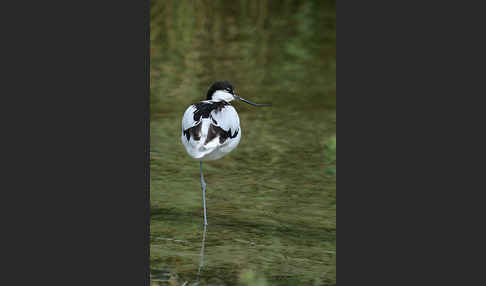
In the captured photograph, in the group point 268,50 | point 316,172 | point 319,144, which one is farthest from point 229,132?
point 268,50

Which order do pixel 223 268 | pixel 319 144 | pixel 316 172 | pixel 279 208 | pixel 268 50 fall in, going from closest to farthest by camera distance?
pixel 223 268 → pixel 279 208 → pixel 316 172 → pixel 319 144 → pixel 268 50

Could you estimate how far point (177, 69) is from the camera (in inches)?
503

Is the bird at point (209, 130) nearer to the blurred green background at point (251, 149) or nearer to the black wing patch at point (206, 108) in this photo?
the black wing patch at point (206, 108)

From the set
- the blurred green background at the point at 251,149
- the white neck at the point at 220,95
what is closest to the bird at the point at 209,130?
the white neck at the point at 220,95

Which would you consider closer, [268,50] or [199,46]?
[199,46]

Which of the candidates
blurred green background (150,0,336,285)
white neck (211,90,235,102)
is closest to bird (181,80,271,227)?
white neck (211,90,235,102)

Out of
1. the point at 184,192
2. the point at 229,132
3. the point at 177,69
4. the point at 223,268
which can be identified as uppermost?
the point at 177,69

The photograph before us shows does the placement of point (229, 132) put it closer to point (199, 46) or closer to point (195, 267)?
point (195, 267)

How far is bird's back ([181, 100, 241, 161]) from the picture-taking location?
9.52m

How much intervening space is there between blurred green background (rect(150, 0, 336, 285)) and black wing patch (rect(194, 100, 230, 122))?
1.30m

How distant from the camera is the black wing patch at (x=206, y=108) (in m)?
9.64

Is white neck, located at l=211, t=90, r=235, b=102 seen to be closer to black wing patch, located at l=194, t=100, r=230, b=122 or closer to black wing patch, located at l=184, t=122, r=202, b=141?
black wing patch, located at l=194, t=100, r=230, b=122

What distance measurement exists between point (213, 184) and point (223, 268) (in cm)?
212

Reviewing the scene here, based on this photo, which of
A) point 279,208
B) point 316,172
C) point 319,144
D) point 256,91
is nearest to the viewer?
point 279,208
